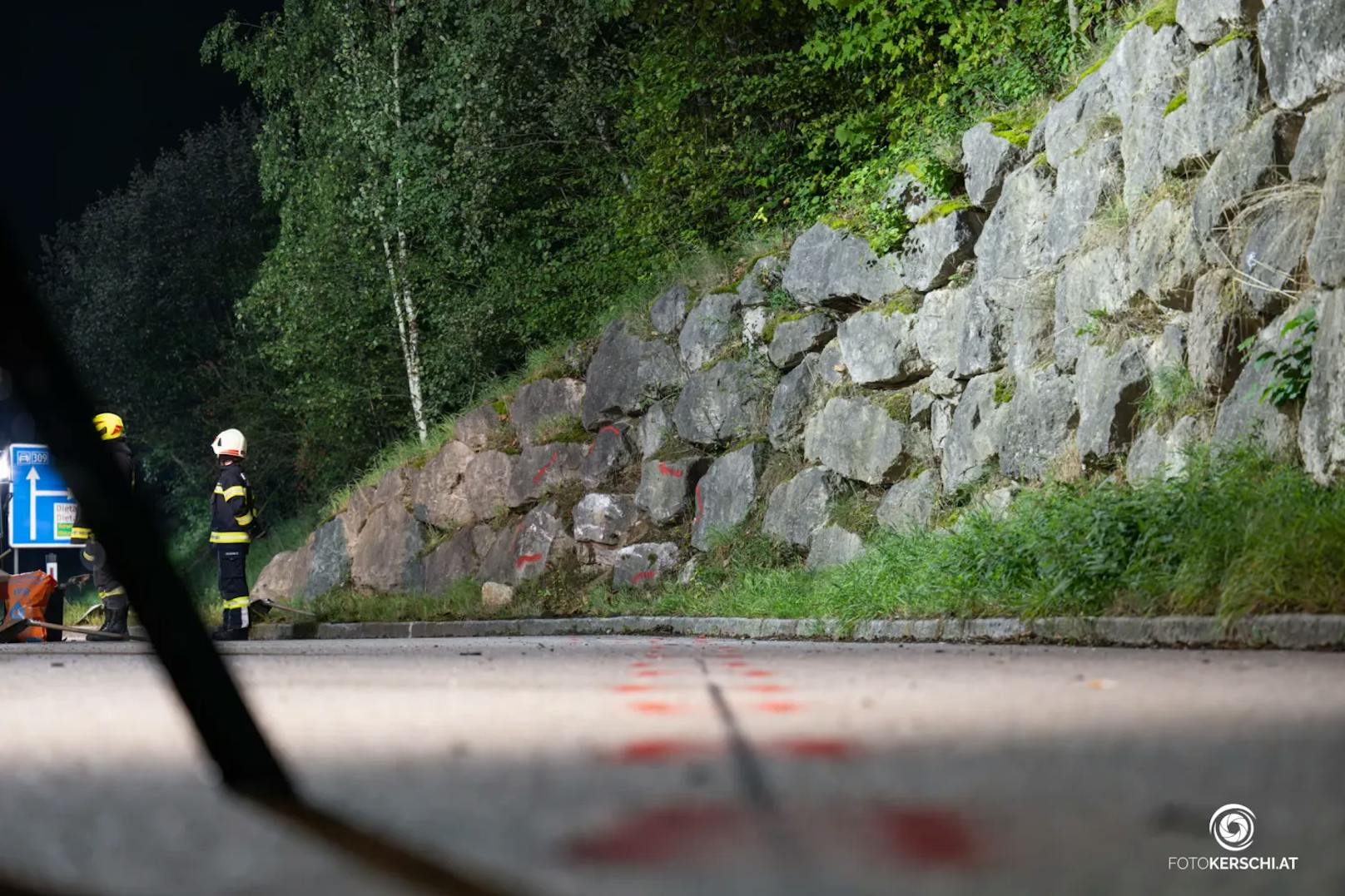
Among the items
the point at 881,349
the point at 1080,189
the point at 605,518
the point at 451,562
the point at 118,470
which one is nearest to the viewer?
the point at 118,470

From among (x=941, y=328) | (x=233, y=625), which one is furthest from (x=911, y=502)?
(x=233, y=625)

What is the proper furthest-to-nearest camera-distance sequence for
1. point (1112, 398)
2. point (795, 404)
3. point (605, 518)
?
point (605, 518) < point (795, 404) < point (1112, 398)

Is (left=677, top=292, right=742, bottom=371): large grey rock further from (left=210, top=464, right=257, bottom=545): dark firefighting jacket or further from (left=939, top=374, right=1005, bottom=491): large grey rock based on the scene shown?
(left=210, top=464, right=257, bottom=545): dark firefighting jacket

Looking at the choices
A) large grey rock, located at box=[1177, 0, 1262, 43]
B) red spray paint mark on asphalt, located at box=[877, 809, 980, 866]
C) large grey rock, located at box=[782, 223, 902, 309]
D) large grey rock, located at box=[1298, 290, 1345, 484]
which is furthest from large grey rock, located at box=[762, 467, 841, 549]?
red spray paint mark on asphalt, located at box=[877, 809, 980, 866]

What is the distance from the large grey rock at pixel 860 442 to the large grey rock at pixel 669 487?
95.2 inches

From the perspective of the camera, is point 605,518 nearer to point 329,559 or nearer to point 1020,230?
point 329,559

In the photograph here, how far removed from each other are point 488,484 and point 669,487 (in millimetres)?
4083

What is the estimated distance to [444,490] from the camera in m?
23.8

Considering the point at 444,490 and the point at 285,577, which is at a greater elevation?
the point at 444,490

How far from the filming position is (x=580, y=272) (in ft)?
80.0

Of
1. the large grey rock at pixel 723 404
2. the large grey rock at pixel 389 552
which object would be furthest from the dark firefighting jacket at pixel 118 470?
the large grey rock at pixel 723 404

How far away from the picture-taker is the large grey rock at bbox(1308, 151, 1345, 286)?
32.3 feet

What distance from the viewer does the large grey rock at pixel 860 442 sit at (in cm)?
1648

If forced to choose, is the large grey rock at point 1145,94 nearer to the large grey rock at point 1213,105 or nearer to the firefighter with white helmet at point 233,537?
the large grey rock at point 1213,105
